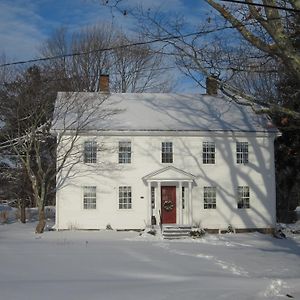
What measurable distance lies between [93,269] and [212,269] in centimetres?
329

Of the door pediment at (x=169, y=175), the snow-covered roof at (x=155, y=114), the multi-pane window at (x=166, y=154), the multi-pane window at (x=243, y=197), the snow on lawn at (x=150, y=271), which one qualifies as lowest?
the snow on lawn at (x=150, y=271)

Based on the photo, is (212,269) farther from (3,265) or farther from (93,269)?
(3,265)

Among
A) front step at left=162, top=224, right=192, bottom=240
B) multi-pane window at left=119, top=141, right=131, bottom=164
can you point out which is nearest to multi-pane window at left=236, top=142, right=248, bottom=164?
front step at left=162, top=224, right=192, bottom=240

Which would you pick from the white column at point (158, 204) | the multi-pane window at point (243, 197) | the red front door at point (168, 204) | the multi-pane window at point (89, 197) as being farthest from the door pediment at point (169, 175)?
the multi-pane window at point (243, 197)

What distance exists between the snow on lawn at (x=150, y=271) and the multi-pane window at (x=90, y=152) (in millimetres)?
6597

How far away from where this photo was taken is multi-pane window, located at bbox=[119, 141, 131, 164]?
28750 millimetres

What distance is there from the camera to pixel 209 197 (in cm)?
2928

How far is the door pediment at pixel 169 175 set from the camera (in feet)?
92.6

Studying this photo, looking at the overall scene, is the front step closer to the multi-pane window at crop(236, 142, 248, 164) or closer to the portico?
the portico

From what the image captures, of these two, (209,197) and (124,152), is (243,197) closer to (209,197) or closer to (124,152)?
(209,197)

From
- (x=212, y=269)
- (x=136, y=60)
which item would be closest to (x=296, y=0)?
(x=212, y=269)

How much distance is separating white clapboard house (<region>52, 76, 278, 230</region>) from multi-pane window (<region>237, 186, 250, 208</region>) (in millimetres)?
57

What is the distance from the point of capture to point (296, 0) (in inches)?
383

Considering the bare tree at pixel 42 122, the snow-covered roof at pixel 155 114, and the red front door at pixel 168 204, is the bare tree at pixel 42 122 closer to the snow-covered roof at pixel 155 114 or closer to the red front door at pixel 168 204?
the snow-covered roof at pixel 155 114
